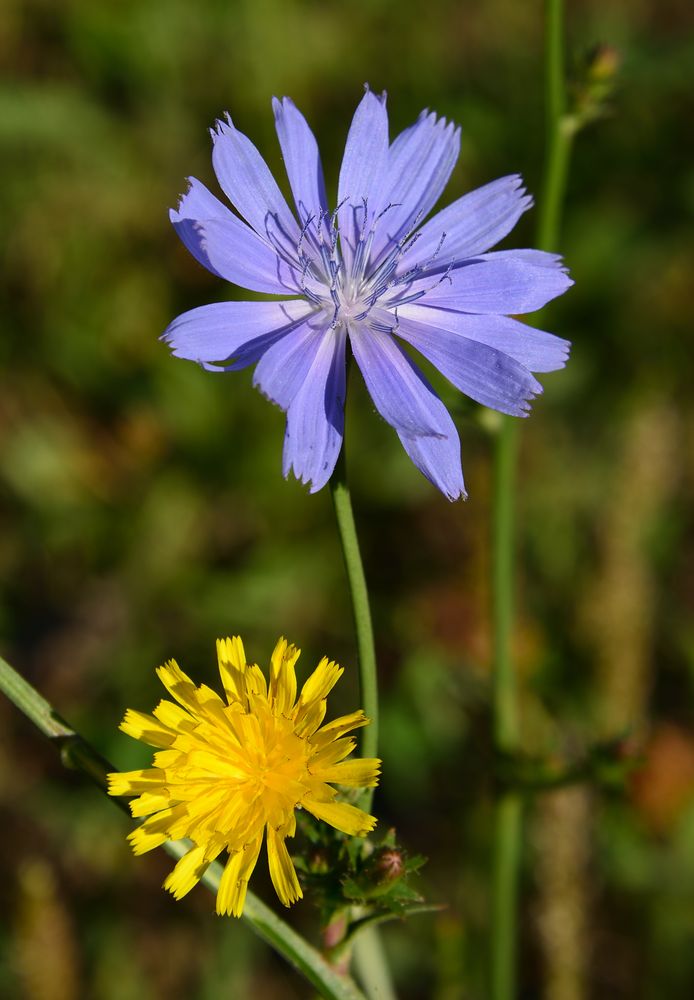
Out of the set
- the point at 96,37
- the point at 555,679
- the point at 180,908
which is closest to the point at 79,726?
the point at 180,908


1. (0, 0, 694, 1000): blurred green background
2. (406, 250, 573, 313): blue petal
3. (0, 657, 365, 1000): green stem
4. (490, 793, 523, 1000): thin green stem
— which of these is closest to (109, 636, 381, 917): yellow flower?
(0, 657, 365, 1000): green stem

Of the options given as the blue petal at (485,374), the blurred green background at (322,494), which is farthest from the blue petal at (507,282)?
the blurred green background at (322,494)

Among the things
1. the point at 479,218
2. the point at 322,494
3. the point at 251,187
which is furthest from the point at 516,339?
the point at 322,494

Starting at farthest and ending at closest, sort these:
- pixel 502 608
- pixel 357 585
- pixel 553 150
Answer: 1. pixel 502 608
2. pixel 553 150
3. pixel 357 585

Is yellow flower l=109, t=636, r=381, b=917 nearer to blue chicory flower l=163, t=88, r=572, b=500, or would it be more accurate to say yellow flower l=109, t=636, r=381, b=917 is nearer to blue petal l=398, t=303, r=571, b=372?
blue chicory flower l=163, t=88, r=572, b=500

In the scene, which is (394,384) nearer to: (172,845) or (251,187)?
(251,187)
